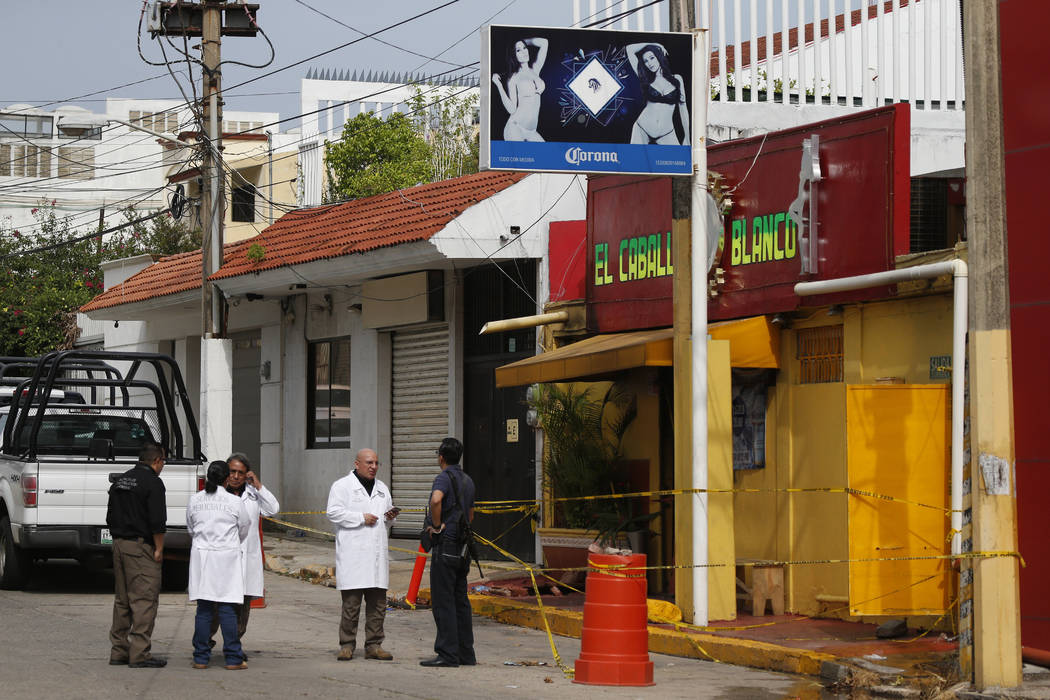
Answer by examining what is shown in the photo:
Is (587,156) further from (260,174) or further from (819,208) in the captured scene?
(260,174)

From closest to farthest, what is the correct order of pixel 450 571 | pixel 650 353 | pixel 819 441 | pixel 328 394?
pixel 450 571 → pixel 819 441 → pixel 650 353 → pixel 328 394

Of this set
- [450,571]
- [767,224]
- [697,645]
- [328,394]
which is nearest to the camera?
[450,571]

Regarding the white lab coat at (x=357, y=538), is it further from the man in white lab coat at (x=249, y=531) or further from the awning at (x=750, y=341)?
the awning at (x=750, y=341)

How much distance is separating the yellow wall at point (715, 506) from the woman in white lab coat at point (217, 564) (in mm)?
3867

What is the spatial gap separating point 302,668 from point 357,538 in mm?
1076

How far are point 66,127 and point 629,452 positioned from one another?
62.2 meters

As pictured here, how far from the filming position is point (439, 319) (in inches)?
795

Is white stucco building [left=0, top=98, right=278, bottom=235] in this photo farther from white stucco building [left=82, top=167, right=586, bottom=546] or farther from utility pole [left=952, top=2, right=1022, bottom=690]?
utility pole [left=952, top=2, right=1022, bottom=690]

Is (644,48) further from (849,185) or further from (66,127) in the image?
(66,127)

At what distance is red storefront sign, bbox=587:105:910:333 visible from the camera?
1268 centimetres

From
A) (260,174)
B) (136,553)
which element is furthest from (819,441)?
(260,174)

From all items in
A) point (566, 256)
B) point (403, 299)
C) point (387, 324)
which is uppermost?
point (566, 256)

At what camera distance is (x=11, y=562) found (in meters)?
15.6

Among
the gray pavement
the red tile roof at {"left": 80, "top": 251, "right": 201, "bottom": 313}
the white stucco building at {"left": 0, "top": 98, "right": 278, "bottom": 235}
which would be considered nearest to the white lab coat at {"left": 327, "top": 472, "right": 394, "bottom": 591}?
the gray pavement
